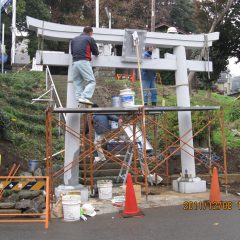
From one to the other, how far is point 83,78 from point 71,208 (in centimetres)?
322

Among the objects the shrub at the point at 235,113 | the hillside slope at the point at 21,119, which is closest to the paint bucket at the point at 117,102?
the hillside slope at the point at 21,119

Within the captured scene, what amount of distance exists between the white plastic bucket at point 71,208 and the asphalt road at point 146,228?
0.58 feet

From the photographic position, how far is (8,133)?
1363 cm

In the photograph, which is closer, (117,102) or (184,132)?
(117,102)

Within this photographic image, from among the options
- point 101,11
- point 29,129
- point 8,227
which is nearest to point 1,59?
point 101,11

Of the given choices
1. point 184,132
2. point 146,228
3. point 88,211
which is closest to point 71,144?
point 88,211

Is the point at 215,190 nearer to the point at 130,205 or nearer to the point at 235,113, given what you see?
the point at 130,205

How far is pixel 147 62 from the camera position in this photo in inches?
428

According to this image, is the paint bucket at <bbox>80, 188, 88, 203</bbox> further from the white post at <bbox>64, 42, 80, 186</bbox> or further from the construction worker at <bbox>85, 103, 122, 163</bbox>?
the construction worker at <bbox>85, 103, 122, 163</bbox>

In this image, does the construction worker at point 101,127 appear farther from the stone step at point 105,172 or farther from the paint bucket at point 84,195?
the paint bucket at point 84,195

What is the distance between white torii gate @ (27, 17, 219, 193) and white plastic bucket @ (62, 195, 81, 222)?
1902 mm

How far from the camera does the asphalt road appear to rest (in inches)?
269

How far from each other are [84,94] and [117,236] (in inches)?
149

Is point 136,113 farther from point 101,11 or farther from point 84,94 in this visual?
point 101,11
